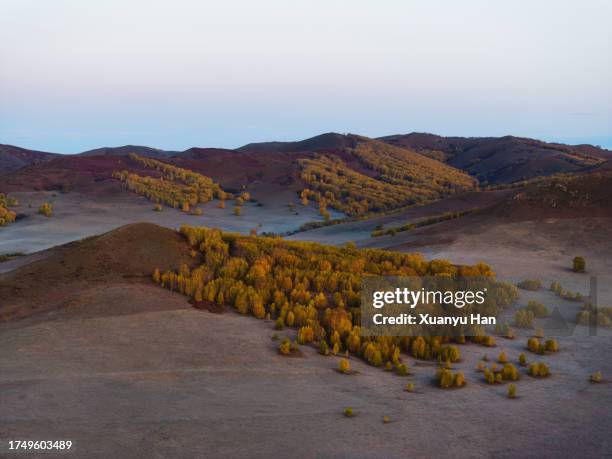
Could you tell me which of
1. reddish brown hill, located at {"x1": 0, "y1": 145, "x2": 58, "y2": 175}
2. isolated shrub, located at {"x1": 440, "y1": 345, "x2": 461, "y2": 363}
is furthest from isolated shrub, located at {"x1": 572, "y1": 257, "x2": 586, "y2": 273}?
reddish brown hill, located at {"x1": 0, "y1": 145, "x2": 58, "y2": 175}

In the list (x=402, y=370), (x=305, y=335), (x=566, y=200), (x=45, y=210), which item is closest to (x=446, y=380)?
(x=402, y=370)

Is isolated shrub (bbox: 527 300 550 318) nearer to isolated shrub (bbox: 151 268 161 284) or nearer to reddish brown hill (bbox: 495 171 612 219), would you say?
isolated shrub (bbox: 151 268 161 284)

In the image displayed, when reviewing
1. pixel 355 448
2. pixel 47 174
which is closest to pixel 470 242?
pixel 355 448

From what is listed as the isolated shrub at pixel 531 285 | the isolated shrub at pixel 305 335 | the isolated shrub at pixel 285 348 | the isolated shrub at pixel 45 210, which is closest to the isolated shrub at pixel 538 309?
the isolated shrub at pixel 531 285

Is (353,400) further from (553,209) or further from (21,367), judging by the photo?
(553,209)

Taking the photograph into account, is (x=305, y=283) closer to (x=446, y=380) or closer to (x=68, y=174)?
(x=446, y=380)
